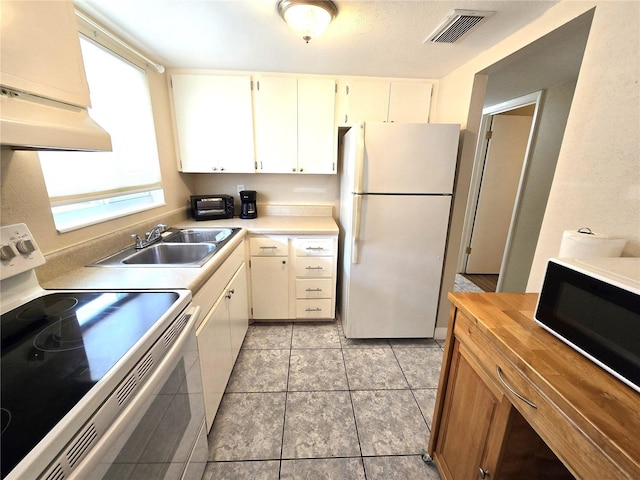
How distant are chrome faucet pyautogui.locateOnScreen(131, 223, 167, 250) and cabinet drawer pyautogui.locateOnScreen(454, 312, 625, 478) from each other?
183 cm

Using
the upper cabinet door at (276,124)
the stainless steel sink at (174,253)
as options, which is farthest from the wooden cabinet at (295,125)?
the stainless steel sink at (174,253)

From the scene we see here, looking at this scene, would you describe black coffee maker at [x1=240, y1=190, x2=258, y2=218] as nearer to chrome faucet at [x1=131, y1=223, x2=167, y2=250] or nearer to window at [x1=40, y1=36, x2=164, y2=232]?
window at [x1=40, y1=36, x2=164, y2=232]

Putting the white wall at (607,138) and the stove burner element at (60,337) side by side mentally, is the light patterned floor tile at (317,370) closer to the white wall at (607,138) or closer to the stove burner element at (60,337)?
the stove burner element at (60,337)

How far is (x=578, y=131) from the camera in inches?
43.1

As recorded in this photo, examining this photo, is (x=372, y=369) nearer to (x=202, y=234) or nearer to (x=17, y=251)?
(x=202, y=234)

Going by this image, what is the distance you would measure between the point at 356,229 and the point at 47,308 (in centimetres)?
163

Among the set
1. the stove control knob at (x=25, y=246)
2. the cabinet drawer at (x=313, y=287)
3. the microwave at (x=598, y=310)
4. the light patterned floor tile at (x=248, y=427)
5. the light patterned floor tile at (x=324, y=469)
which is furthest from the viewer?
the cabinet drawer at (x=313, y=287)

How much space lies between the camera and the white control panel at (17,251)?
2.93ft

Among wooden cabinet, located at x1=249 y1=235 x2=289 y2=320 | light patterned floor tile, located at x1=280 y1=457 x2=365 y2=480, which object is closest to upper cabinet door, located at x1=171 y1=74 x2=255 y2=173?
wooden cabinet, located at x1=249 y1=235 x2=289 y2=320

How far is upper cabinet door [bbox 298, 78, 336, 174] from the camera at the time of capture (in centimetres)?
222

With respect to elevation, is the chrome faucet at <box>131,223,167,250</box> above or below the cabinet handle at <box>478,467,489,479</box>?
above

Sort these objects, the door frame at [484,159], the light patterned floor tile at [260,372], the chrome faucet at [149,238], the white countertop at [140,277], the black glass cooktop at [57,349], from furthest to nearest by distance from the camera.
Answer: the door frame at [484,159] → the light patterned floor tile at [260,372] → the chrome faucet at [149,238] → the white countertop at [140,277] → the black glass cooktop at [57,349]

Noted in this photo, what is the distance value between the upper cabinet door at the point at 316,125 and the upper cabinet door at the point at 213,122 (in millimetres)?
453

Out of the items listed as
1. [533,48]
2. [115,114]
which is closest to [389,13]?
[533,48]
